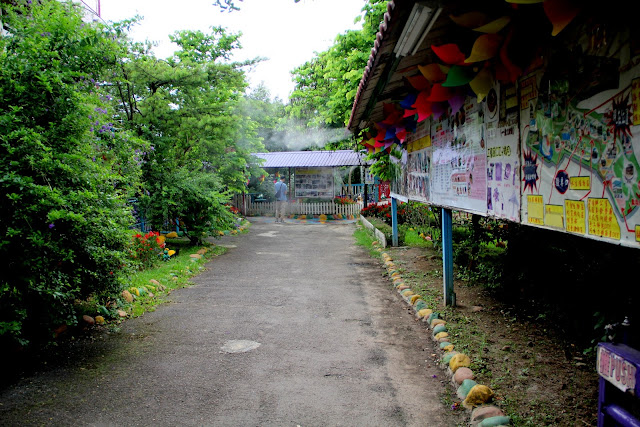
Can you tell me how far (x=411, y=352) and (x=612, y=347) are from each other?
2.97 meters

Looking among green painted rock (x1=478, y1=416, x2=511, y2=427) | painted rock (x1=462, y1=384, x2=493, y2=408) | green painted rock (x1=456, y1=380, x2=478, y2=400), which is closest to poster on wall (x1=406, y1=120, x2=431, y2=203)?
green painted rock (x1=456, y1=380, x2=478, y2=400)

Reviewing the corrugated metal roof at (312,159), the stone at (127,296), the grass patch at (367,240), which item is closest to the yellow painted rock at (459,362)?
the stone at (127,296)

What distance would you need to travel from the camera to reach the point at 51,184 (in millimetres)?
4477

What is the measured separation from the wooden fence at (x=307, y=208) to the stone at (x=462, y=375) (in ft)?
63.9

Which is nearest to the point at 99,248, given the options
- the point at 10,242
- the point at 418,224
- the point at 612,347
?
the point at 10,242

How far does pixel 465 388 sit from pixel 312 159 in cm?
2198

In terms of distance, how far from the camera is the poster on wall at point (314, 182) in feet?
83.7

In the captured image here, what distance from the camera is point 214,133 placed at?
12.2 meters

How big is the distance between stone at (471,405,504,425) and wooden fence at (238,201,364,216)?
2016 centimetres

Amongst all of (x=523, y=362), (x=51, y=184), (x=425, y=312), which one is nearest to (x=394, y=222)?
(x=425, y=312)

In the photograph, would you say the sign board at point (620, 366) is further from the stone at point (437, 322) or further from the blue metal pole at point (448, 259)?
the blue metal pole at point (448, 259)

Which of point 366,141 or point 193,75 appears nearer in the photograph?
point 366,141

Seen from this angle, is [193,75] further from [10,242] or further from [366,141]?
[10,242]

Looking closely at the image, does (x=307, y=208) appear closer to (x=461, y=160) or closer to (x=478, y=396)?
(x=461, y=160)
